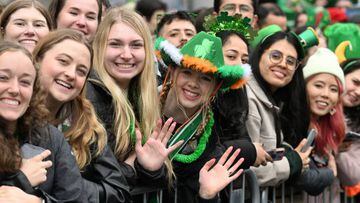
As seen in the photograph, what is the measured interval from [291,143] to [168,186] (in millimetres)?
1712

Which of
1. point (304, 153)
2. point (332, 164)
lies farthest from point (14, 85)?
point (332, 164)

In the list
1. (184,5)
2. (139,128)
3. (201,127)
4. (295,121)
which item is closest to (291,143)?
(295,121)

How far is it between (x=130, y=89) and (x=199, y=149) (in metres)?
0.60

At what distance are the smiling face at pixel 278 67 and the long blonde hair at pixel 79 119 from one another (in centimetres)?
191

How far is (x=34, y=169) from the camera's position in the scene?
4.40 metres

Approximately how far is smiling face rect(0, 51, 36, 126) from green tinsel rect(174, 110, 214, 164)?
4.86 ft

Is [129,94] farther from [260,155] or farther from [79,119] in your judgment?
[260,155]

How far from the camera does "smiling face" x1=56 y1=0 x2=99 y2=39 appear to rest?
244 inches

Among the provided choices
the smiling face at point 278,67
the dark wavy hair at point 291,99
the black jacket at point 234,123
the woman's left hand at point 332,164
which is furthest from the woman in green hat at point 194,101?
the woman's left hand at point 332,164

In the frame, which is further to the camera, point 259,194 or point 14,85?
point 259,194

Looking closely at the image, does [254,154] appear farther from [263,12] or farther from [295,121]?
[263,12]

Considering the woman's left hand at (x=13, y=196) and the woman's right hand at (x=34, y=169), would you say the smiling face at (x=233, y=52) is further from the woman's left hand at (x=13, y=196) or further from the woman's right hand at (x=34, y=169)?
the woman's left hand at (x=13, y=196)

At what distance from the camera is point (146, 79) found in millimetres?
5664

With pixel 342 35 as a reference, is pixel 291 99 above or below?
below
